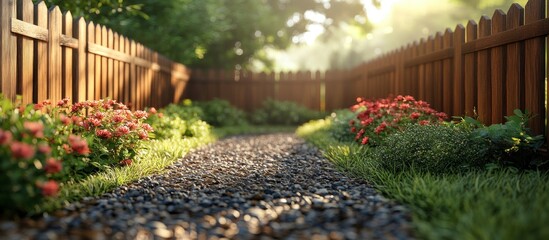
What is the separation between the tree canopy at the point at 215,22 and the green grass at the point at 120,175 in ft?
8.97

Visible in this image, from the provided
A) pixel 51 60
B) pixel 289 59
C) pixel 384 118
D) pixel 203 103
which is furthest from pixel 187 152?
pixel 289 59

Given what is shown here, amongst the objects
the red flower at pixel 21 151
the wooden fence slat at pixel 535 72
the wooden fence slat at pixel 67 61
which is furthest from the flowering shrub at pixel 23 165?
the wooden fence slat at pixel 535 72

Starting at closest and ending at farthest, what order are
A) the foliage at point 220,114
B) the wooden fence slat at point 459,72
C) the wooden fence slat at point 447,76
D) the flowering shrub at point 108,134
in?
1. the flowering shrub at point 108,134
2. the wooden fence slat at point 459,72
3. the wooden fence slat at point 447,76
4. the foliage at point 220,114

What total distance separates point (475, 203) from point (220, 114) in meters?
8.84

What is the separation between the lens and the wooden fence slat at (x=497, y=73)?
467 centimetres

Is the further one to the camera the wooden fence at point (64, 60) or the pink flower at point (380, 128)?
the pink flower at point (380, 128)

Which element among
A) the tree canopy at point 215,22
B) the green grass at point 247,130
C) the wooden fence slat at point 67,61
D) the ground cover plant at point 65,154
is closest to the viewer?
the ground cover plant at point 65,154

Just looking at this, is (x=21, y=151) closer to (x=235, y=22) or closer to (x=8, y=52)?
(x=8, y=52)

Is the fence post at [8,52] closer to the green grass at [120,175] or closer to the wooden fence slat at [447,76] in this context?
the green grass at [120,175]

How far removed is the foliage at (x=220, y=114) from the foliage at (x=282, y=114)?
0.61 metres

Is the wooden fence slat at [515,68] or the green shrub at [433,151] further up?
the wooden fence slat at [515,68]

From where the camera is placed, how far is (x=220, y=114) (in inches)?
445

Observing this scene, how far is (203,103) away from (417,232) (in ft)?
31.3

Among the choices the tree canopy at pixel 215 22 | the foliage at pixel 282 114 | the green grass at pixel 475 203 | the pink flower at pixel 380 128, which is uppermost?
the tree canopy at pixel 215 22
